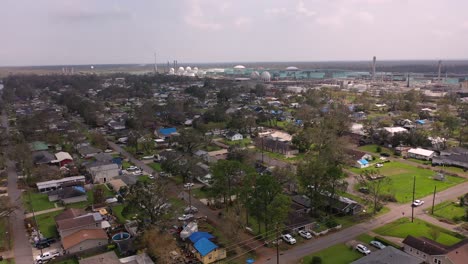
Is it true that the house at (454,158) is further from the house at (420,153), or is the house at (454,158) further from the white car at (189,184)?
the white car at (189,184)

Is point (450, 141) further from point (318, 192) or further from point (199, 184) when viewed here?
point (199, 184)

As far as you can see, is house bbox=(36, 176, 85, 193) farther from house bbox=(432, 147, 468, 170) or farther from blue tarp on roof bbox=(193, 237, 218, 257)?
house bbox=(432, 147, 468, 170)

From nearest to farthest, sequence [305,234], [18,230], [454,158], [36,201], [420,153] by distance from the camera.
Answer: [305,234]
[18,230]
[36,201]
[454,158]
[420,153]

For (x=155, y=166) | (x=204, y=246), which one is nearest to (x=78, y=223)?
(x=204, y=246)

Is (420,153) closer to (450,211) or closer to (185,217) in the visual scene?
(450,211)

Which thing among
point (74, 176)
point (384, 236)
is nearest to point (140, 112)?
point (74, 176)

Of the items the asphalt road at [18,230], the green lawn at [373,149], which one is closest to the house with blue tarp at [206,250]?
the asphalt road at [18,230]

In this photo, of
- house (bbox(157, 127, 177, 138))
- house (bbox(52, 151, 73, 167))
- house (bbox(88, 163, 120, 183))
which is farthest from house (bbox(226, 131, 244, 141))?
house (bbox(52, 151, 73, 167))
